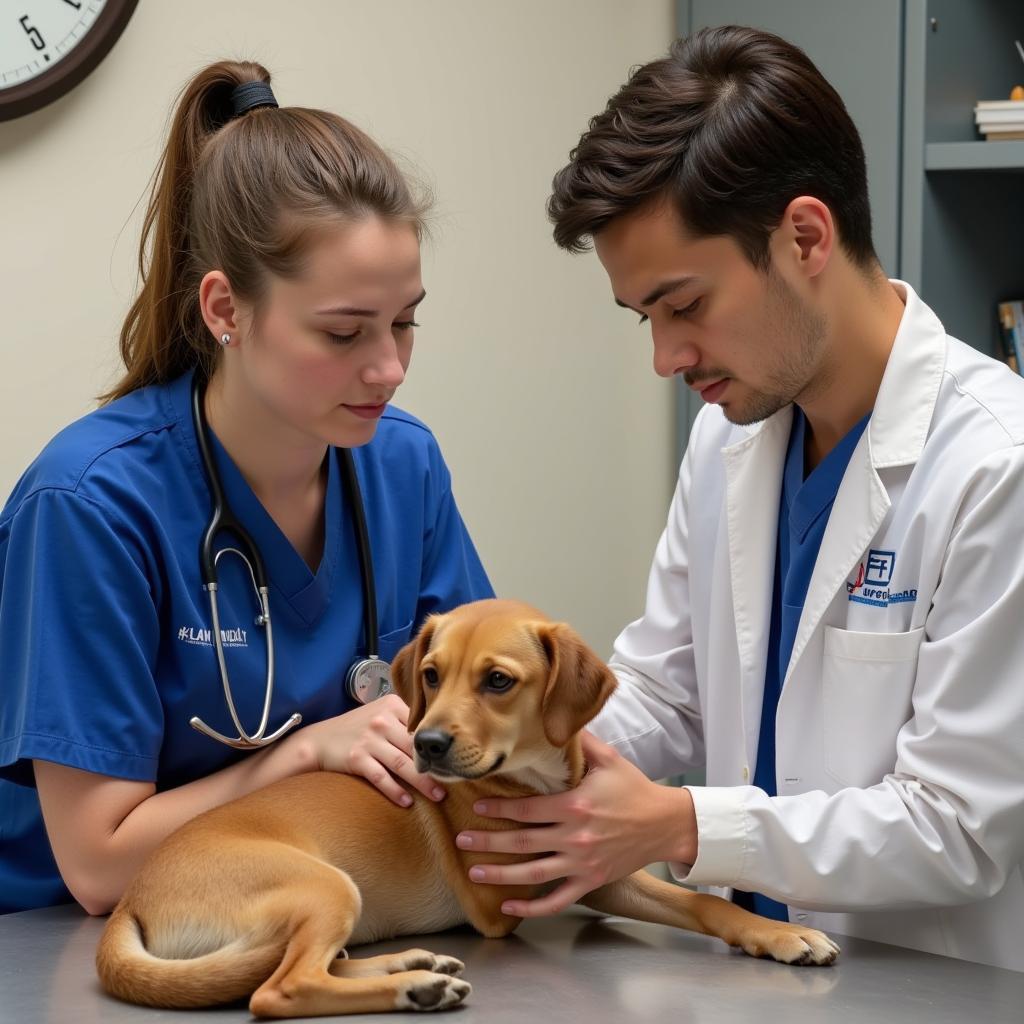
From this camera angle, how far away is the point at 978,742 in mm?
1301

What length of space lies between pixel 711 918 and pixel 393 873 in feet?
1.06

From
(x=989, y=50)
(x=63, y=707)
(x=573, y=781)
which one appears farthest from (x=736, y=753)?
(x=989, y=50)

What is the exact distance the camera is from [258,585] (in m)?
1.46

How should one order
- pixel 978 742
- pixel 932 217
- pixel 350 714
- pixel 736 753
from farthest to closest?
pixel 932 217 → pixel 736 753 → pixel 350 714 → pixel 978 742

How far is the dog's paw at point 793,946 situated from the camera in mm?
1260

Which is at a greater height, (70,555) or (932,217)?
(932,217)

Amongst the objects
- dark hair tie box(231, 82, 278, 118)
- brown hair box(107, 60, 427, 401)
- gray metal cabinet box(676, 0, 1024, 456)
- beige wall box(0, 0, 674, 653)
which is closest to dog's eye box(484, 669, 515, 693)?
brown hair box(107, 60, 427, 401)

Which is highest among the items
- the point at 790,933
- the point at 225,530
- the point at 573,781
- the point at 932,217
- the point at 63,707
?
the point at 932,217

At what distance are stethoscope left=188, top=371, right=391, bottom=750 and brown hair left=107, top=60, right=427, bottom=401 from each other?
8 cm

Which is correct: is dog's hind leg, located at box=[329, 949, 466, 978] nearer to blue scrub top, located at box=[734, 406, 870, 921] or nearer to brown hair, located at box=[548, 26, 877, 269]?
blue scrub top, located at box=[734, 406, 870, 921]

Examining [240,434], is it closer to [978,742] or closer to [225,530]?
[225,530]

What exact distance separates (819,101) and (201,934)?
1061mm

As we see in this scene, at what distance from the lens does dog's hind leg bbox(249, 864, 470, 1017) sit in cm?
111

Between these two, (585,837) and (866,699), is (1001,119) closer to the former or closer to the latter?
(866,699)
